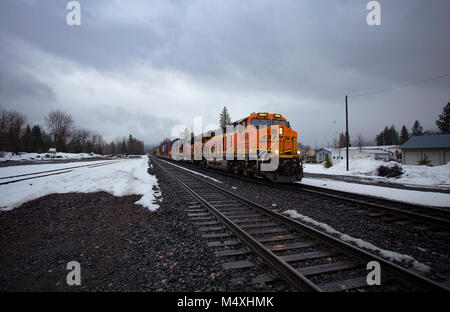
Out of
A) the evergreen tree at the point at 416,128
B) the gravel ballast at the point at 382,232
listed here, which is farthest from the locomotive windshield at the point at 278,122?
the evergreen tree at the point at 416,128

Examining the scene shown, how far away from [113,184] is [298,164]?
8603mm

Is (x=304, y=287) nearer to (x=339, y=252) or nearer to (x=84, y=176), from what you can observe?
(x=339, y=252)

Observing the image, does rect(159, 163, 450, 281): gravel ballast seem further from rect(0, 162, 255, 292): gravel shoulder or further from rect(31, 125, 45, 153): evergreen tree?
rect(31, 125, 45, 153): evergreen tree

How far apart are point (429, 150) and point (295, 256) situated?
128 ft

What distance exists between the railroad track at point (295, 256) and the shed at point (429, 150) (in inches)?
1390

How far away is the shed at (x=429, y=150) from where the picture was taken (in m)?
28.3

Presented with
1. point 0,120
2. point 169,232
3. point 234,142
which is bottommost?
point 169,232

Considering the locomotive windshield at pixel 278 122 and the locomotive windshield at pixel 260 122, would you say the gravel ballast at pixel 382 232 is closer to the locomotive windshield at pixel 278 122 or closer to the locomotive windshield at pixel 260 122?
the locomotive windshield at pixel 260 122

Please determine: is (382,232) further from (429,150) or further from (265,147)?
(429,150)

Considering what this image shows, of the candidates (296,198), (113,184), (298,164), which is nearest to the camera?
(296,198)
